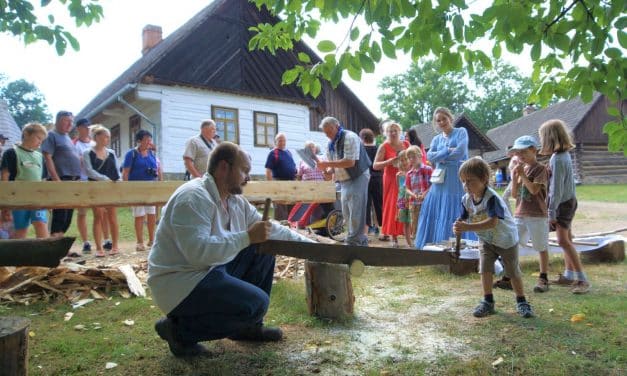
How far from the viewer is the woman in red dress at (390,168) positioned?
711 cm

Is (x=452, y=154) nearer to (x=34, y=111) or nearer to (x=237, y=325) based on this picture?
(x=237, y=325)

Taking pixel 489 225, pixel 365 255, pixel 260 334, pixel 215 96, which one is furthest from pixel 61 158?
pixel 215 96

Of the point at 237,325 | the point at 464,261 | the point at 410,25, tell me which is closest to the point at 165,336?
the point at 237,325

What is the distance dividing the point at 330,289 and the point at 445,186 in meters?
2.82

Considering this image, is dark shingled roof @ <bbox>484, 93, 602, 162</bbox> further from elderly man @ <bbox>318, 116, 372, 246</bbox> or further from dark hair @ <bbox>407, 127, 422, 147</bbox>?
elderly man @ <bbox>318, 116, 372, 246</bbox>

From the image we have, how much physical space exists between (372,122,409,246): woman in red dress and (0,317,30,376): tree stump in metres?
5.50

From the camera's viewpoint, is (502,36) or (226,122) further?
(226,122)

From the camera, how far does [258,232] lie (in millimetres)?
2695

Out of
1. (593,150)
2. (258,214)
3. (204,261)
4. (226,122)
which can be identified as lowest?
(204,261)

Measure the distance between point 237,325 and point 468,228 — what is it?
A: 194 centimetres

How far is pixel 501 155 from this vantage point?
3872 centimetres

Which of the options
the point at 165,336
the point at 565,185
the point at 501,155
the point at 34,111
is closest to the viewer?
the point at 165,336

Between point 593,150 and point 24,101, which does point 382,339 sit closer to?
point 593,150

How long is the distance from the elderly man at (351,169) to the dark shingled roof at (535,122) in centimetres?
3066
